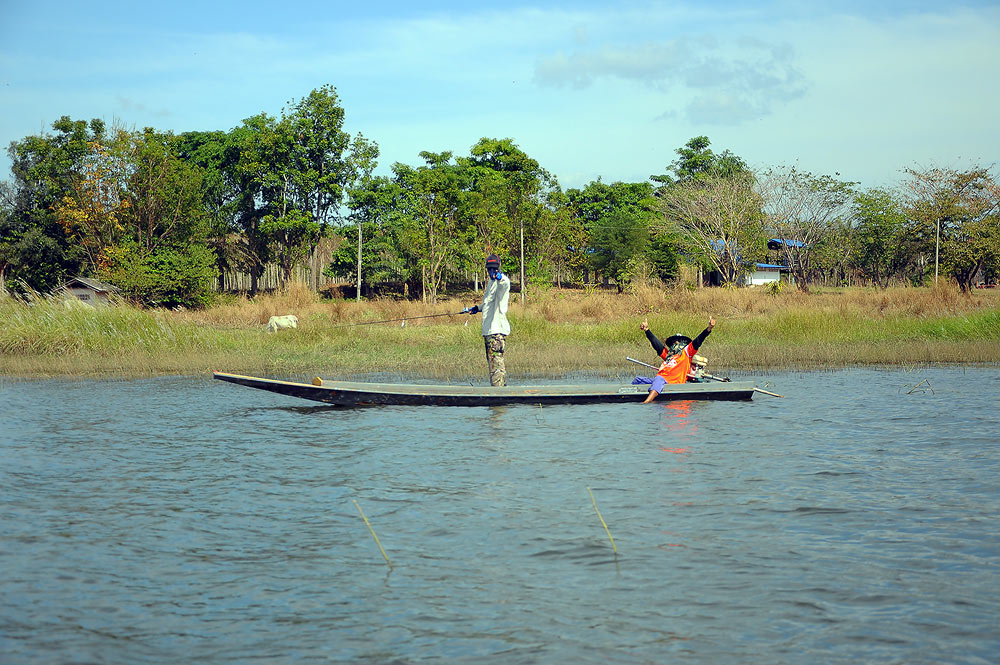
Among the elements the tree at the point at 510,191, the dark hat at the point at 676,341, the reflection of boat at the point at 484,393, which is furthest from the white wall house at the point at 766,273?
the reflection of boat at the point at 484,393

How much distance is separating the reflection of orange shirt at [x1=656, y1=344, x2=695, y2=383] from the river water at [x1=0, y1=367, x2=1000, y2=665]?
1206 millimetres

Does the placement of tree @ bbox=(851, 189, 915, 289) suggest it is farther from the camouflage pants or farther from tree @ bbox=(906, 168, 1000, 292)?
the camouflage pants

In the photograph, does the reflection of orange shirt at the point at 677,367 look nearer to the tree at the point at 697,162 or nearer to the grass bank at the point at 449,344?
the grass bank at the point at 449,344

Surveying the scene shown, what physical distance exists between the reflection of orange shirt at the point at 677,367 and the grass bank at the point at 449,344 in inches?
169

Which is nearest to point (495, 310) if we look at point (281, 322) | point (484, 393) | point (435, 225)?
point (484, 393)

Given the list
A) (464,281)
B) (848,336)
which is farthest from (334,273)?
(848,336)

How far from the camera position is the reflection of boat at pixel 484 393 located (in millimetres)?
11875

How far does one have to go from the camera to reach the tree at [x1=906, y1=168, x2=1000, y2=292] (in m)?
39.2

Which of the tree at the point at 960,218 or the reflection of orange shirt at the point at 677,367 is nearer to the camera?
the reflection of orange shirt at the point at 677,367

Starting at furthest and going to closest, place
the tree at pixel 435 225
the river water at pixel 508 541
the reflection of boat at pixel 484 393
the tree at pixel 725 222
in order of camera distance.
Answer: the tree at pixel 725 222 → the tree at pixel 435 225 → the reflection of boat at pixel 484 393 → the river water at pixel 508 541

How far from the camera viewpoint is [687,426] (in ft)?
36.4

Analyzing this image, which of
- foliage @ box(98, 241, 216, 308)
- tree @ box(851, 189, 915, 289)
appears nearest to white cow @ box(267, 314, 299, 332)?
foliage @ box(98, 241, 216, 308)

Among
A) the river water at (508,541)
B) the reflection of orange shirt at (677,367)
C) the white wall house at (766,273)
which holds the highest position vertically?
the white wall house at (766,273)

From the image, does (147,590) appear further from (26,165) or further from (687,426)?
(26,165)
